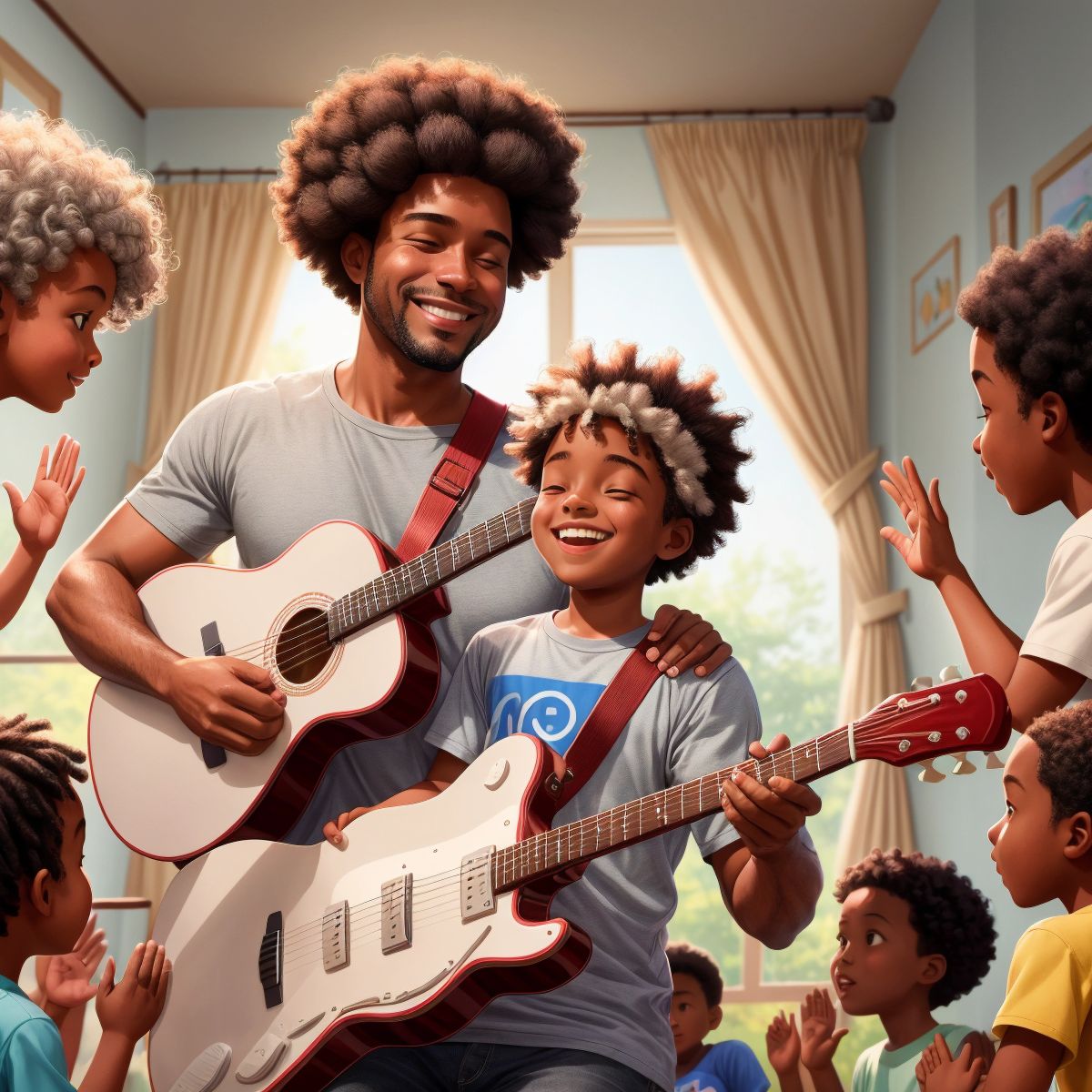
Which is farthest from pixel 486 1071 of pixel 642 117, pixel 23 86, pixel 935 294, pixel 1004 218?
pixel 642 117

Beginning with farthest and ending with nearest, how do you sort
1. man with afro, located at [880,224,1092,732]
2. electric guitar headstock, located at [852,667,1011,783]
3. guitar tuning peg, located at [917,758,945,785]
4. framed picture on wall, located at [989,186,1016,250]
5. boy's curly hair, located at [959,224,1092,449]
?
framed picture on wall, located at [989,186,1016,250], boy's curly hair, located at [959,224,1092,449], man with afro, located at [880,224,1092,732], guitar tuning peg, located at [917,758,945,785], electric guitar headstock, located at [852,667,1011,783]

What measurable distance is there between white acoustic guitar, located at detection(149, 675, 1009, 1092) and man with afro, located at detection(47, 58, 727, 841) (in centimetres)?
21

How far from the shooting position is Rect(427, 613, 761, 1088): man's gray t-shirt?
184 cm

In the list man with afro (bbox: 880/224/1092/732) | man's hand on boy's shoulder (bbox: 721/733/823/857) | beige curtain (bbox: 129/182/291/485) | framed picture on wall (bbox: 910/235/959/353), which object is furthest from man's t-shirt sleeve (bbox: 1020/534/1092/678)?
beige curtain (bbox: 129/182/291/485)

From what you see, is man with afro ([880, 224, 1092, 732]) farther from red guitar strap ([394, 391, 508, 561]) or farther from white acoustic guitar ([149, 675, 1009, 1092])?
red guitar strap ([394, 391, 508, 561])

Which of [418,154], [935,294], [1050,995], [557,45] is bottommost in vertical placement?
[1050,995]

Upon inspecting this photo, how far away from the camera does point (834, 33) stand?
20.2ft

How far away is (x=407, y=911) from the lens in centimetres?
191

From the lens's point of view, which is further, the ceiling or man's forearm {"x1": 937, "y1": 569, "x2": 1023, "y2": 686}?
the ceiling

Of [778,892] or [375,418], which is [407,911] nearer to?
[778,892]

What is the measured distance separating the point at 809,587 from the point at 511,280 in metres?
4.32

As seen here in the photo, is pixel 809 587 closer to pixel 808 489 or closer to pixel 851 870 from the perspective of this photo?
pixel 808 489

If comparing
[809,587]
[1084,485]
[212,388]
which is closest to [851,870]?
[1084,485]

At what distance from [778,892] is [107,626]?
4.01ft
